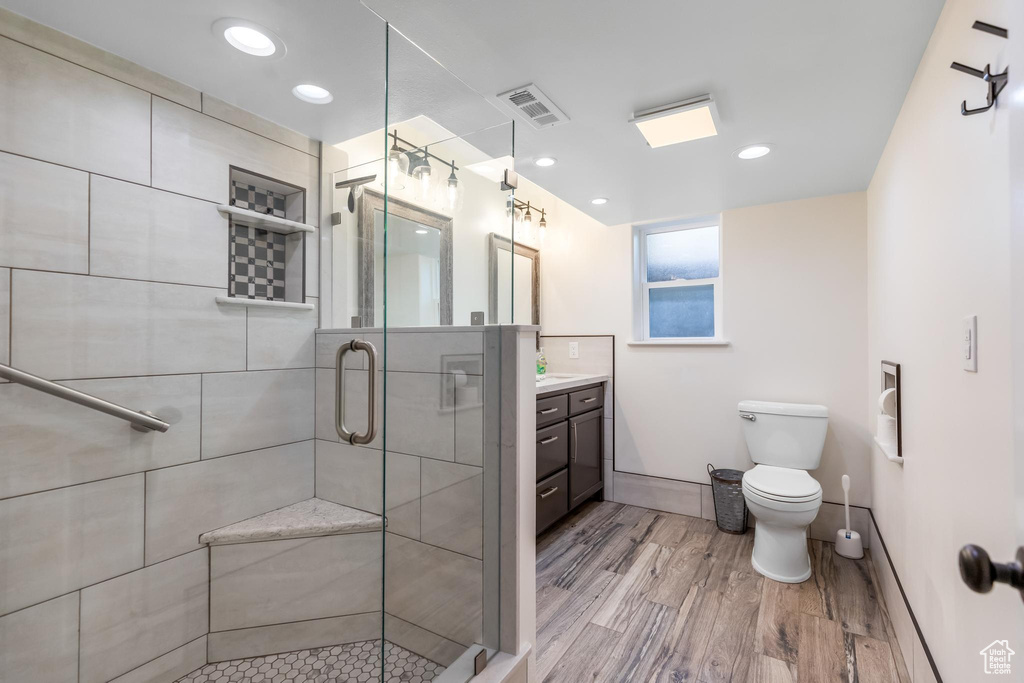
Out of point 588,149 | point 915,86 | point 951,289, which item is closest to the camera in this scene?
point 951,289

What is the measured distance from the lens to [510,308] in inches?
62.6

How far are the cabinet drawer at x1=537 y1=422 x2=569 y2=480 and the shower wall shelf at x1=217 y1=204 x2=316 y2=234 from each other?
1585 mm

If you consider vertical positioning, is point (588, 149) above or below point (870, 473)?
above

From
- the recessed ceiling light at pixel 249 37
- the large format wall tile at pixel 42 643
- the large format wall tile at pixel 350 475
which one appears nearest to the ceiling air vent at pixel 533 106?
the recessed ceiling light at pixel 249 37

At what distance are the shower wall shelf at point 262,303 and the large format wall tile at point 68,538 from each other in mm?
675

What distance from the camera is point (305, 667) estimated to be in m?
1.66

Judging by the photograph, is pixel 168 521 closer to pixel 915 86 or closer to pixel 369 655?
pixel 369 655

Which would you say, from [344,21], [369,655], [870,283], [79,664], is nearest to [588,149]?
[344,21]

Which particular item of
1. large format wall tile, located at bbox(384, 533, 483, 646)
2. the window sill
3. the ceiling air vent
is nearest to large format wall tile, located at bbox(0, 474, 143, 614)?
large format wall tile, located at bbox(384, 533, 483, 646)

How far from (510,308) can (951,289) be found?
1207 millimetres

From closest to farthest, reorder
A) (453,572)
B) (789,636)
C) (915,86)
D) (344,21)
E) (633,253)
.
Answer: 1. (344,21)
2. (453,572)
3. (915,86)
4. (789,636)
5. (633,253)

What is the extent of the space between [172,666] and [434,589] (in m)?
1.02

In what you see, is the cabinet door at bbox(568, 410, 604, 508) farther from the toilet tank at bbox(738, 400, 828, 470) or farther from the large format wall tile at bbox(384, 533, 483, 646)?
the large format wall tile at bbox(384, 533, 483, 646)

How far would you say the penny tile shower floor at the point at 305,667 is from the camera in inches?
63.4
